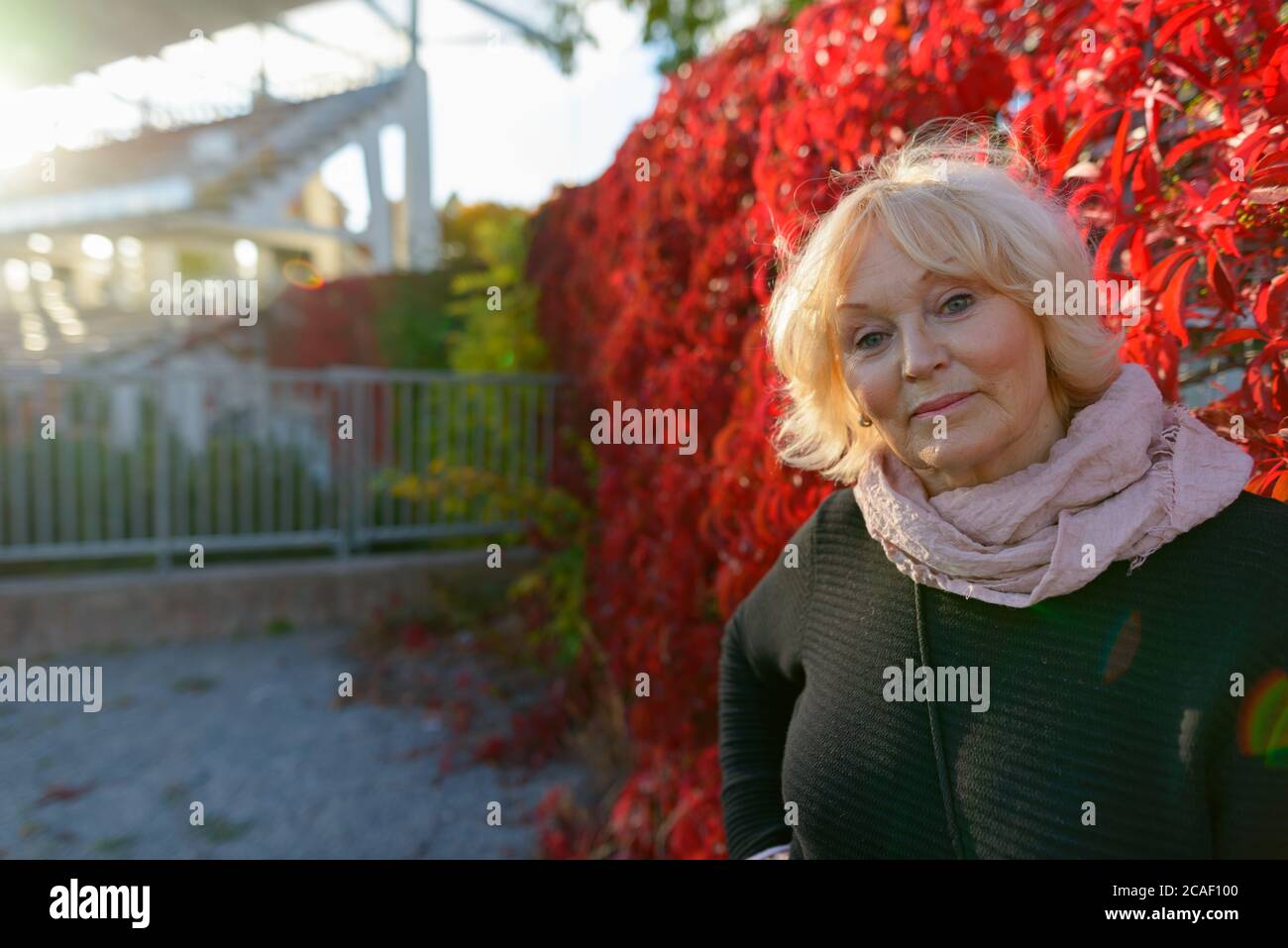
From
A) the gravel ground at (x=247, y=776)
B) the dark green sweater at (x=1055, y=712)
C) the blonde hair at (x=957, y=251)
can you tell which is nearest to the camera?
the dark green sweater at (x=1055, y=712)

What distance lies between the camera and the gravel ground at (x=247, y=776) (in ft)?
10.8

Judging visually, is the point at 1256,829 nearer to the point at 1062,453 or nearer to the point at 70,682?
the point at 1062,453

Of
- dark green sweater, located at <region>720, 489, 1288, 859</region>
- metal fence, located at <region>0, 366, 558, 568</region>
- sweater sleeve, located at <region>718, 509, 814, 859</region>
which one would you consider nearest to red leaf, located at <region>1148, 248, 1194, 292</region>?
dark green sweater, located at <region>720, 489, 1288, 859</region>

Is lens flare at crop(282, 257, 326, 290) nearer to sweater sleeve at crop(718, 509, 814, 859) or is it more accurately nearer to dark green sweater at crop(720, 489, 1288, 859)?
sweater sleeve at crop(718, 509, 814, 859)

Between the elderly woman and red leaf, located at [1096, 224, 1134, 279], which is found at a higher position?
red leaf, located at [1096, 224, 1134, 279]

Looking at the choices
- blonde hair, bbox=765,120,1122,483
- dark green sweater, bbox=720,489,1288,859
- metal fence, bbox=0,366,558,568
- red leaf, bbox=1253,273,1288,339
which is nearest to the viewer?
dark green sweater, bbox=720,489,1288,859

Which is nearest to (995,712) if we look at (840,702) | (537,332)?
(840,702)

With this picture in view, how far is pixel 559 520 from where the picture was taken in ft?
16.4

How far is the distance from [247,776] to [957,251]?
3.84m

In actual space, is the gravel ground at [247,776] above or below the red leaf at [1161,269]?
below

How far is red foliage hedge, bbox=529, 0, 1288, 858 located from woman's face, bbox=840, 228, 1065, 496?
219mm

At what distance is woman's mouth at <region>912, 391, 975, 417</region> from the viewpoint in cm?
126

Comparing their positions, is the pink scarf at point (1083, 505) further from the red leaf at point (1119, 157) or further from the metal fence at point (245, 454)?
the metal fence at point (245, 454)

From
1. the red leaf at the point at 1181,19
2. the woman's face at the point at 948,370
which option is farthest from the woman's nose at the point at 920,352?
the red leaf at the point at 1181,19
